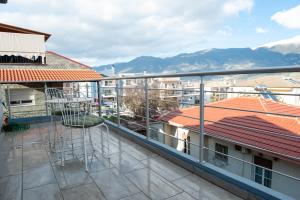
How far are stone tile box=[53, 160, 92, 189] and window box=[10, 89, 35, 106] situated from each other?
1181 cm

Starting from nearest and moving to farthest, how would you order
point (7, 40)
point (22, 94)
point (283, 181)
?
point (283, 181) < point (7, 40) < point (22, 94)

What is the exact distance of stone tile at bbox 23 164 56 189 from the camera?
1.84 metres

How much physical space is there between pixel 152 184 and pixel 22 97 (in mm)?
13036

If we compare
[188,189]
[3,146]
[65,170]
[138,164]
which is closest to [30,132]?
Answer: [3,146]

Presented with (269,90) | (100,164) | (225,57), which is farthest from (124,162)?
(225,57)

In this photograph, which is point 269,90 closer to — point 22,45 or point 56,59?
point 22,45

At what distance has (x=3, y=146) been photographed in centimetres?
301

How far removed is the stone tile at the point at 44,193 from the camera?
62.8 inches

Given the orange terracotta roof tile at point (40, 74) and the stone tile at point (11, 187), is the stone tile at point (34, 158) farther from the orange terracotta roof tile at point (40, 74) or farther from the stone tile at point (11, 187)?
the orange terracotta roof tile at point (40, 74)

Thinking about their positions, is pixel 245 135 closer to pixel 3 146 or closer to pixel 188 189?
pixel 188 189

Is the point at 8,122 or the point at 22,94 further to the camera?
the point at 22,94

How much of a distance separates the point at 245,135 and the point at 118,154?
632cm

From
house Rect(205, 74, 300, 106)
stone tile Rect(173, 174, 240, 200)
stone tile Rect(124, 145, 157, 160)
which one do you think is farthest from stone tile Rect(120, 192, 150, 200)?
house Rect(205, 74, 300, 106)

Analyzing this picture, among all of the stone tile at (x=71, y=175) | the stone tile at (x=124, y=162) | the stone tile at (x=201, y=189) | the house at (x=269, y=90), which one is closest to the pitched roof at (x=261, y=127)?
the house at (x=269, y=90)
